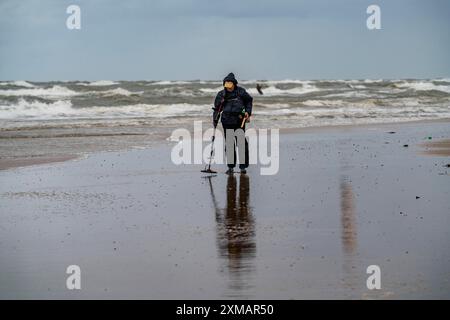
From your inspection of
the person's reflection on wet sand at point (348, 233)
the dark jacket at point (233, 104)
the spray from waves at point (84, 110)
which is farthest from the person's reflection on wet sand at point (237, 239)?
the spray from waves at point (84, 110)

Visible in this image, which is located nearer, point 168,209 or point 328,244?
point 328,244

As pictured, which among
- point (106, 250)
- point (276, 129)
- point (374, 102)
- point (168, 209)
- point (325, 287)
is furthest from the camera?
point (374, 102)

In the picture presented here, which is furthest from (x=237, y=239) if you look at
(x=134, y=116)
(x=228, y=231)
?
(x=134, y=116)

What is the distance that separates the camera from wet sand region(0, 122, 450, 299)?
5910mm

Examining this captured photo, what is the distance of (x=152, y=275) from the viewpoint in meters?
6.22

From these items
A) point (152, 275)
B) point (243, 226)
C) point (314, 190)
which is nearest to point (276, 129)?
point (314, 190)

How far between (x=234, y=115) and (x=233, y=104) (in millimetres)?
186

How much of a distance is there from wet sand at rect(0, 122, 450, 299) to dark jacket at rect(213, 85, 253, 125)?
108cm

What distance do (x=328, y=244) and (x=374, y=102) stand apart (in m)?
38.6

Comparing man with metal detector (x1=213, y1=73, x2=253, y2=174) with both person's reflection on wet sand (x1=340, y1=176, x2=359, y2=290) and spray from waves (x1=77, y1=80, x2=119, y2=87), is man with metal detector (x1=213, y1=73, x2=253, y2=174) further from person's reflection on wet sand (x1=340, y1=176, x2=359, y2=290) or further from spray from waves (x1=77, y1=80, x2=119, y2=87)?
spray from waves (x1=77, y1=80, x2=119, y2=87)

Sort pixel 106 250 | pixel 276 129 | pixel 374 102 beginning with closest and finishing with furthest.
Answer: pixel 106 250
pixel 276 129
pixel 374 102

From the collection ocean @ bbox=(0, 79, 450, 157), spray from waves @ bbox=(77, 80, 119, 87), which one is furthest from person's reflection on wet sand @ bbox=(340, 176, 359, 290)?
spray from waves @ bbox=(77, 80, 119, 87)

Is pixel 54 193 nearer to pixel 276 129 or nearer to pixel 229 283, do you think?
pixel 229 283

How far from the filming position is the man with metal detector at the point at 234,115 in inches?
521
